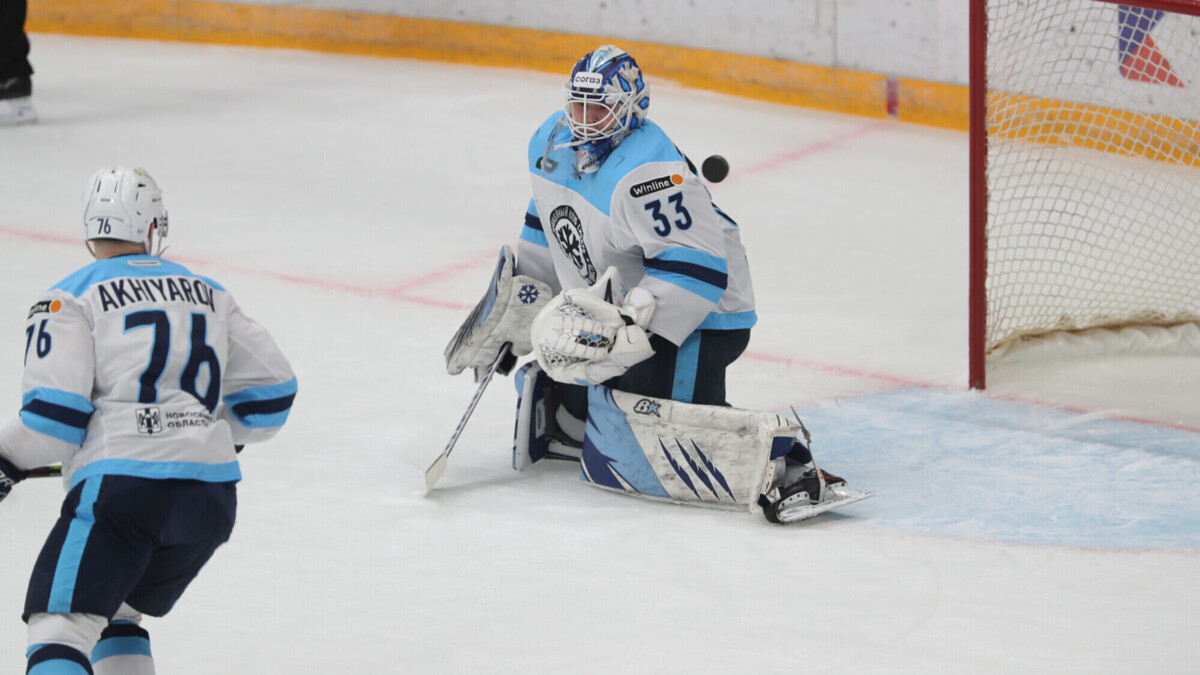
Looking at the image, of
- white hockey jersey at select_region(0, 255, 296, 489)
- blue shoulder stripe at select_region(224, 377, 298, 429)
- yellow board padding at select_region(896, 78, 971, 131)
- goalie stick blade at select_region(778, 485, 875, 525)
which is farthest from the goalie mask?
yellow board padding at select_region(896, 78, 971, 131)

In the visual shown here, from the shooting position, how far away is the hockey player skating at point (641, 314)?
344cm

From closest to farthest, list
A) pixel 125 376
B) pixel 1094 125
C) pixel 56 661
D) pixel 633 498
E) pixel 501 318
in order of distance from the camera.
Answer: pixel 56 661 < pixel 125 376 < pixel 633 498 < pixel 501 318 < pixel 1094 125

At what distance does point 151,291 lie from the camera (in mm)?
2361

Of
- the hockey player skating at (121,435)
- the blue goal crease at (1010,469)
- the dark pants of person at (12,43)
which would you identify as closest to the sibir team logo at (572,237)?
the blue goal crease at (1010,469)

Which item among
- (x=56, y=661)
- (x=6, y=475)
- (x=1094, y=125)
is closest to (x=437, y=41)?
(x=1094, y=125)

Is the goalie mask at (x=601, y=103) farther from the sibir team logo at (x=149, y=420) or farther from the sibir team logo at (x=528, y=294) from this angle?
the sibir team logo at (x=149, y=420)

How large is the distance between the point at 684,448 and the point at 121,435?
149 cm

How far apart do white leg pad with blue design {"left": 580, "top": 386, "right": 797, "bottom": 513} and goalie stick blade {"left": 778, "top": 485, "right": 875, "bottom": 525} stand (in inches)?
2.4

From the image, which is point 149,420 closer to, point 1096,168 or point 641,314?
point 641,314

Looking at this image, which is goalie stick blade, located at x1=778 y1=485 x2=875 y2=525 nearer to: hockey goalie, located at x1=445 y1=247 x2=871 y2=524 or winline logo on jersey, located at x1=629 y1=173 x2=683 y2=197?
hockey goalie, located at x1=445 y1=247 x2=871 y2=524

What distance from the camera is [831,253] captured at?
5.80 meters

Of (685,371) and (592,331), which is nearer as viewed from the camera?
(592,331)

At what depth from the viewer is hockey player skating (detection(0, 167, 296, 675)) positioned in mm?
2275

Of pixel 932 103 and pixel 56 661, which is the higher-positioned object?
pixel 56 661
